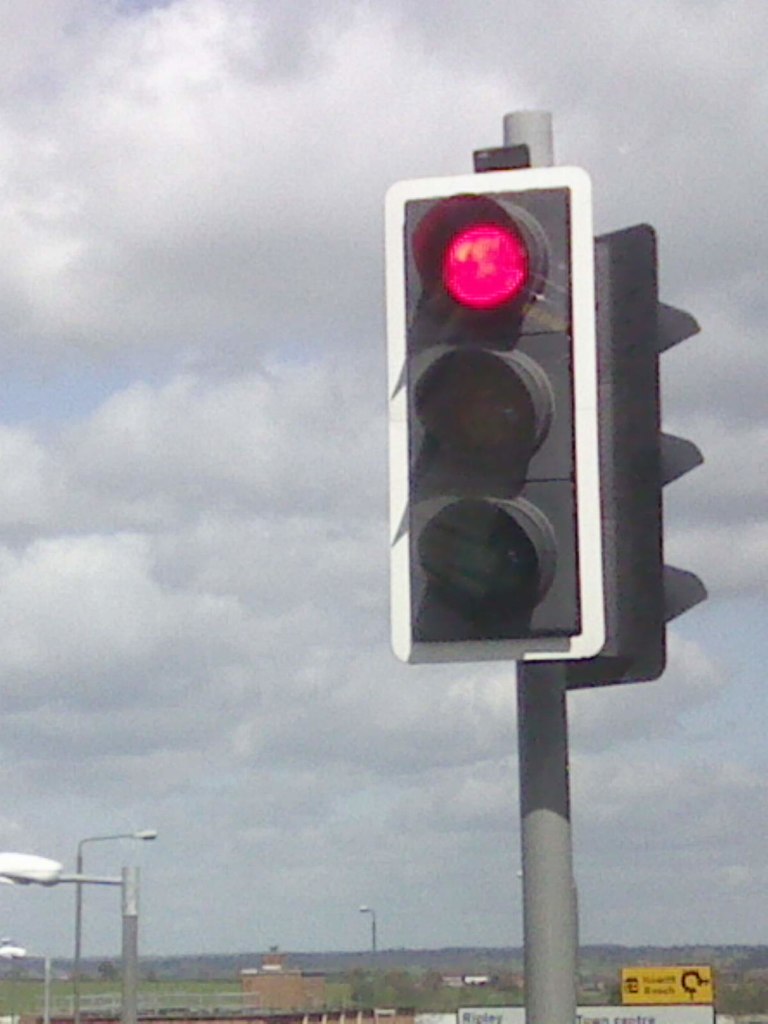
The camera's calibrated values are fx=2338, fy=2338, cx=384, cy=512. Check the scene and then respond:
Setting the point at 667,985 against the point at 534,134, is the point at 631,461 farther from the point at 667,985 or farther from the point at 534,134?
the point at 667,985

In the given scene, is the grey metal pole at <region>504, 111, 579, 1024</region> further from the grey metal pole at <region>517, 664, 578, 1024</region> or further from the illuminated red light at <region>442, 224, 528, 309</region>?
the illuminated red light at <region>442, 224, 528, 309</region>

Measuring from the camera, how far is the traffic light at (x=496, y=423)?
5184mm

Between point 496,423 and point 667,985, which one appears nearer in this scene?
point 496,423

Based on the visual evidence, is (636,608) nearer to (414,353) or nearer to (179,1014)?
(414,353)

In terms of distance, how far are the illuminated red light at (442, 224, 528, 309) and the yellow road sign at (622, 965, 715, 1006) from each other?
63811 millimetres

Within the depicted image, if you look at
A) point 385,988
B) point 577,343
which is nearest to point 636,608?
point 577,343

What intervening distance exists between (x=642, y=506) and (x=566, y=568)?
0.29m

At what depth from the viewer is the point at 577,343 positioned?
17.3 feet

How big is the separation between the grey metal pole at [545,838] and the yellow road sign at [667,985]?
6348 centimetres

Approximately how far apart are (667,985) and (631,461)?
65723 millimetres

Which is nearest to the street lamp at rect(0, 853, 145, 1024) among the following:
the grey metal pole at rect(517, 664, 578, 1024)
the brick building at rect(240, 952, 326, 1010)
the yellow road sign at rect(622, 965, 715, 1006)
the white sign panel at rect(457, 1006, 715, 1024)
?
the grey metal pole at rect(517, 664, 578, 1024)

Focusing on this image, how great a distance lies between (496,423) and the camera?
5.27 meters

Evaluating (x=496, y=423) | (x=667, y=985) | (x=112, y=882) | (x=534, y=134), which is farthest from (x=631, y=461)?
(x=667, y=985)

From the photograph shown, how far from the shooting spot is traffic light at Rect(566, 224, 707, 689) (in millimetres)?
5312
